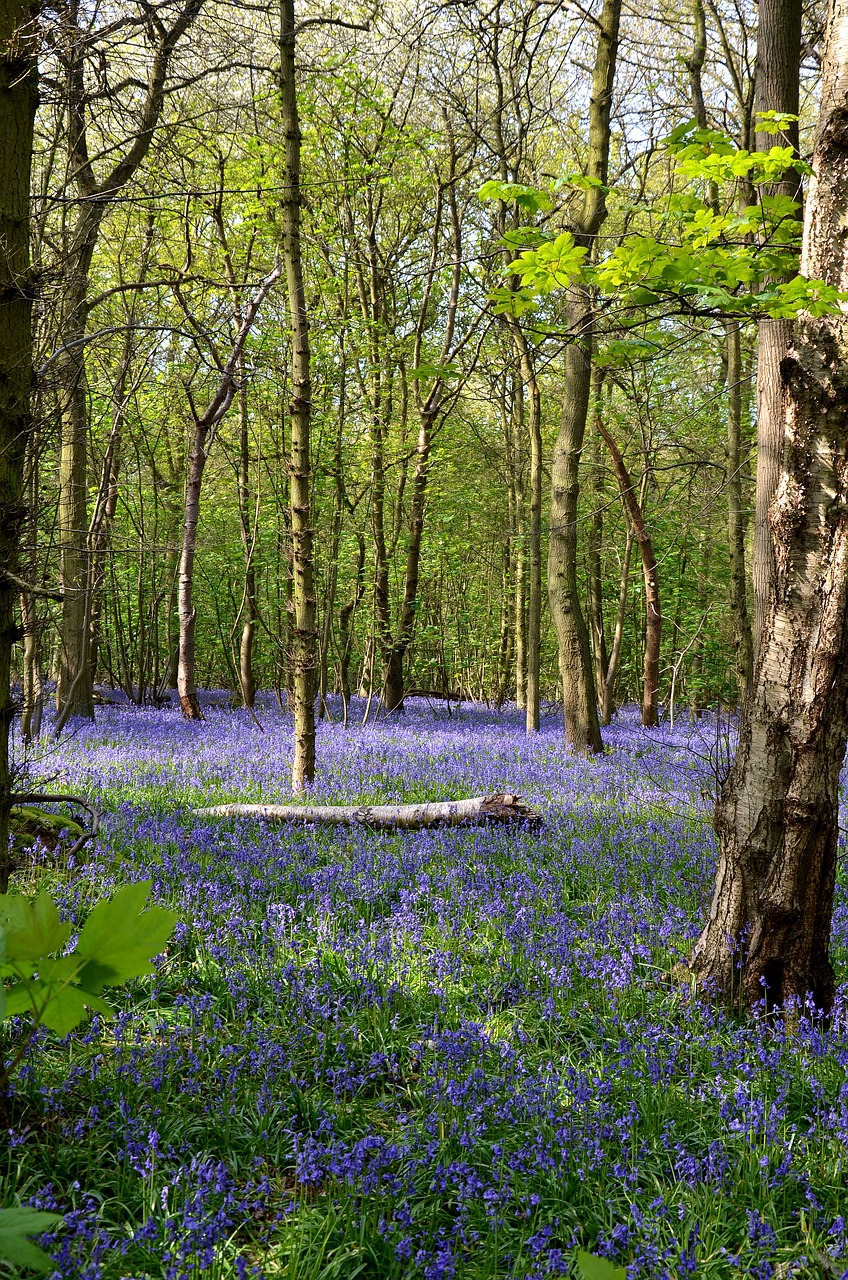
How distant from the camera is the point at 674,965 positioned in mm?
4141

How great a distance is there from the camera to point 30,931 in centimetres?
84

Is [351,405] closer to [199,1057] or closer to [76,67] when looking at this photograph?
[76,67]

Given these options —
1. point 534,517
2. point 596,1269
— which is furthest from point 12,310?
point 534,517

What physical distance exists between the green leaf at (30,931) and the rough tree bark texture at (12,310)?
7.44ft

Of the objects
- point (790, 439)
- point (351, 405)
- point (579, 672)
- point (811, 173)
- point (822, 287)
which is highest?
point (351, 405)

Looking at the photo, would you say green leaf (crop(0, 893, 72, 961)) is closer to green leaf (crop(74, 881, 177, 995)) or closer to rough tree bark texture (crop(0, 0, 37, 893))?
green leaf (crop(74, 881, 177, 995))

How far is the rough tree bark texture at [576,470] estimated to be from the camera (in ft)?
32.6

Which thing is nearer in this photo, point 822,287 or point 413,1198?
point 413,1198

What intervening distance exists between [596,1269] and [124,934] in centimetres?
55

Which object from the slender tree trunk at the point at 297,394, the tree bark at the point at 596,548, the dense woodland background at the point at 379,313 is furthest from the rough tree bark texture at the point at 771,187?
the tree bark at the point at 596,548

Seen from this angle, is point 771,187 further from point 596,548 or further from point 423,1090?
point 596,548

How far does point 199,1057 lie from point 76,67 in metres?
4.80

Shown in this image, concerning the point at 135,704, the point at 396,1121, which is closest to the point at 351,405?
the point at 135,704

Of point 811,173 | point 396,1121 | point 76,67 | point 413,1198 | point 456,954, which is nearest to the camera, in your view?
point 413,1198
